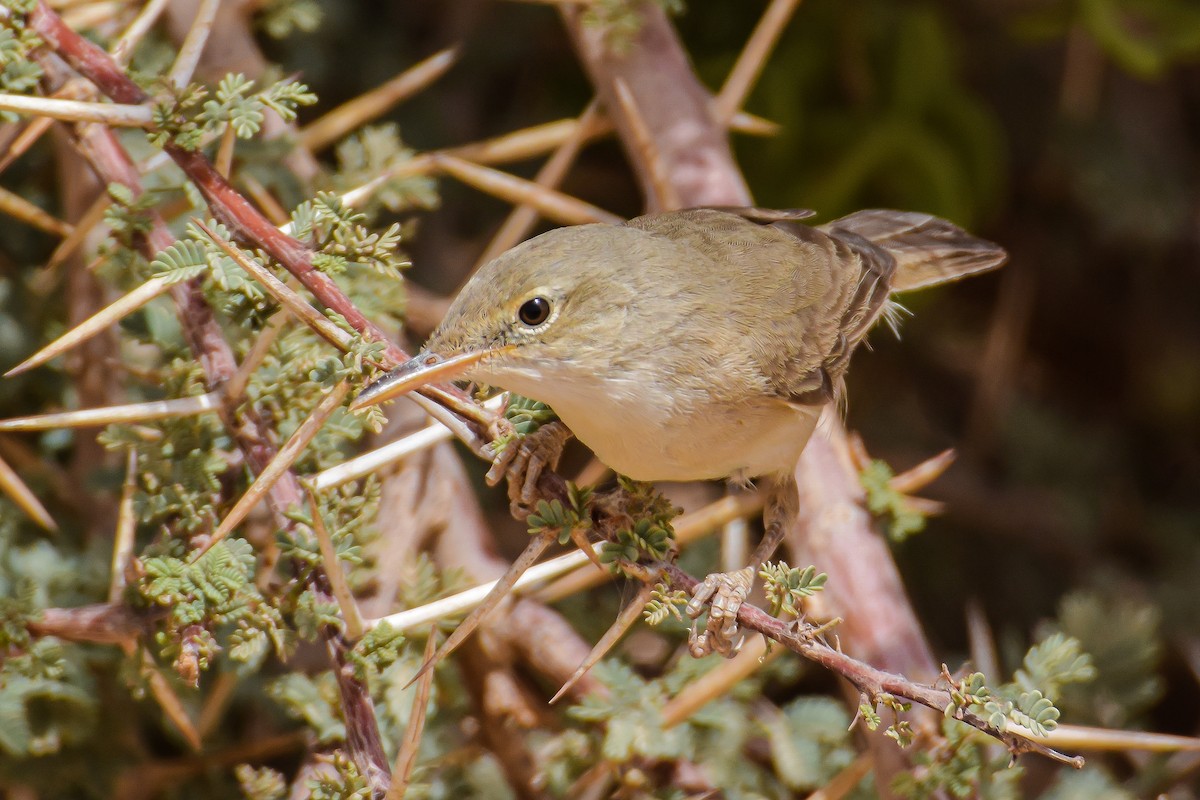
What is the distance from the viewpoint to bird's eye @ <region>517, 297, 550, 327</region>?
2184mm

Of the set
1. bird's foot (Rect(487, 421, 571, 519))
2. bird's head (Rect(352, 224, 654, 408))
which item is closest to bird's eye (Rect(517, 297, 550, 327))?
bird's head (Rect(352, 224, 654, 408))

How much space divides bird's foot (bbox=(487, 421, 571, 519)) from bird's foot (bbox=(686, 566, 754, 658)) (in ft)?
1.23

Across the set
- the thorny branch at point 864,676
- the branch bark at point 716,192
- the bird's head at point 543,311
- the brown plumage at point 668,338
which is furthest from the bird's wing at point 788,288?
the thorny branch at point 864,676

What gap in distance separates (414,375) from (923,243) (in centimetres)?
204

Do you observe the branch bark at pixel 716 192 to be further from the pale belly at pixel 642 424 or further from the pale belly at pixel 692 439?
the pale belly at pixel 642 424

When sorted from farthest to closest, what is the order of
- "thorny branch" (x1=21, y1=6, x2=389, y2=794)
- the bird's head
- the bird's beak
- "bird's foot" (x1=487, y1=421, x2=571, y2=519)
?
"bird's foot" (x1=487, y1=421, x2=571, y2=519)
the bird's head
"thorny branch" (x1=21, y1=6, x2=389, y2=794)
the bird's beak

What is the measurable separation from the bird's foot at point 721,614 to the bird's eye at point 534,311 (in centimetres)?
58

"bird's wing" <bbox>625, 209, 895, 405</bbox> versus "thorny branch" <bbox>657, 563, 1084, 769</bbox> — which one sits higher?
"bird's wing" <bbox>625, 209, 895, 405</bbox>

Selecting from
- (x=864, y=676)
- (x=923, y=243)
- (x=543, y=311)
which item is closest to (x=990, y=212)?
(x=923, y=243)

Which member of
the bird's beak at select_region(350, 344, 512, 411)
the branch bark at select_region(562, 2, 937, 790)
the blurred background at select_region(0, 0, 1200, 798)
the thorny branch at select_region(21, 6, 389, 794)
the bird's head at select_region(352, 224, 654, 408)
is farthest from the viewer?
the blurred background at select_region(0, 0, 1200, 798)

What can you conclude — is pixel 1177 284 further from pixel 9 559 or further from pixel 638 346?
pixel 9 559

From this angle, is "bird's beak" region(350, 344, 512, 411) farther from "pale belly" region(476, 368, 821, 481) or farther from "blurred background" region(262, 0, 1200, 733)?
"blurred background" region(262, 0, 1200, 733)

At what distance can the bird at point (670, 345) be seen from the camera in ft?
7.11

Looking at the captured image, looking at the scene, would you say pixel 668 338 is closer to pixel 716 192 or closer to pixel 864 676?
pixel 716 192
